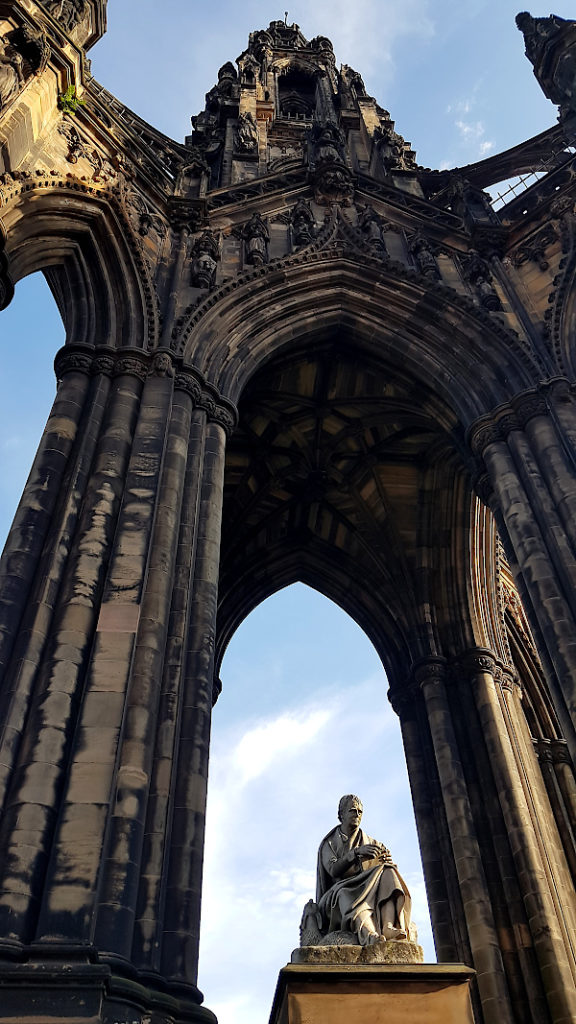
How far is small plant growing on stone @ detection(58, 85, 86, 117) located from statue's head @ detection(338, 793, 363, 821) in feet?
29.5

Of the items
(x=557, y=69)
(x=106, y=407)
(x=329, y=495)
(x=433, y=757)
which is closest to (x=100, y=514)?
(x=106, y=407)

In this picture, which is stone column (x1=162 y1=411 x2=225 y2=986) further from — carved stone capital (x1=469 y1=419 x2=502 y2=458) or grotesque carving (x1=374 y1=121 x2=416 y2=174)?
grotesque carving (x1=374 y1=121 x2=416 y2=174)

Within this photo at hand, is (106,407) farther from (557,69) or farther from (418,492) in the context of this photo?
(557,69)

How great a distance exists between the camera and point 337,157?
14609 mm

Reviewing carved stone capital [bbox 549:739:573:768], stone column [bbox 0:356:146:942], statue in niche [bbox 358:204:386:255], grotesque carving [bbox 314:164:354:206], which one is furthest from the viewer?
carved stone capital [bbox 549:739:573:768]

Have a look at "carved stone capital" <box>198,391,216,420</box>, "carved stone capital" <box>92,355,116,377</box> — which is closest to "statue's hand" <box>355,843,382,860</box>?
"carved stone capital" <box>198,391,216,420</box>

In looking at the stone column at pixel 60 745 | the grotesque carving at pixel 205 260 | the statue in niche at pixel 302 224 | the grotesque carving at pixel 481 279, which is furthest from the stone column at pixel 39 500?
the grotesque carving at pixel 481 279

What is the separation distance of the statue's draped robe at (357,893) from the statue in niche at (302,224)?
9.33 meters

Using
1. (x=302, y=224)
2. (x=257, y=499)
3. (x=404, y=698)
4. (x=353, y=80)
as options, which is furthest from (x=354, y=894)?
(x=353, y=80)

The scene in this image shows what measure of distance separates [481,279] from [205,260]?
4384mm

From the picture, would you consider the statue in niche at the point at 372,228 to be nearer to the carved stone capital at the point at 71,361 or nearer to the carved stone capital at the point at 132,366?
the carved stone capital at the point at 132,366

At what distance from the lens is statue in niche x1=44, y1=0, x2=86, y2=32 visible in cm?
1044

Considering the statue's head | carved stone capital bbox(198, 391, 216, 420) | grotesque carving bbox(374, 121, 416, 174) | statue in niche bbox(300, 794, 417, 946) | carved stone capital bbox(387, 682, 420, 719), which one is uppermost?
grotesque carving bbox(374, 121, 416, 174)

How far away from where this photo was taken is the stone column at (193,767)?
18.7 feet
